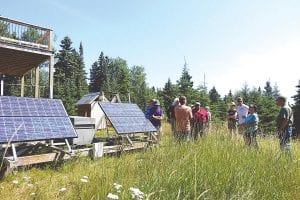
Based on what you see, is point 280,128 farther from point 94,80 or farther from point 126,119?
point 94,80

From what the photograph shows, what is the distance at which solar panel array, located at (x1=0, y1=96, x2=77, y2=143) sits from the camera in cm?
832

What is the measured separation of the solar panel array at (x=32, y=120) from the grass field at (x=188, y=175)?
1732 mm

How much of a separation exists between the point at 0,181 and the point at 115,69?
114 meters

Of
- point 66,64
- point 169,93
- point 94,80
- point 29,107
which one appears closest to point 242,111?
point 29,107

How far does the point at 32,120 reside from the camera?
9.24m

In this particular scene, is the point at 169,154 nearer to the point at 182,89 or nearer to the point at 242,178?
the point at 242,178

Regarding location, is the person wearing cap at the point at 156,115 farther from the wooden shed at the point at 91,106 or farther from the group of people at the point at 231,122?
the wooden shed at the point at 91,106

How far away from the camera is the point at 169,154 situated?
17.5 ft

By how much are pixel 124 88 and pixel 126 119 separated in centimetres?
8703

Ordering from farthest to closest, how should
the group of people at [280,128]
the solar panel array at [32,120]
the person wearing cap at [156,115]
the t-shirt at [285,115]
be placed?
1. the person wearing cap at [156,115]
2. the t-shirt at [285,115]
3. the solar panel array at [32,120]
4. the group of people at [280,128]

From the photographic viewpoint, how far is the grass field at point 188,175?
4.19 m

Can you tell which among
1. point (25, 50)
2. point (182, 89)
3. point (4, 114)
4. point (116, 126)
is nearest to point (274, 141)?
point (116, 126)

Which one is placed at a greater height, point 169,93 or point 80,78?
point 80,78

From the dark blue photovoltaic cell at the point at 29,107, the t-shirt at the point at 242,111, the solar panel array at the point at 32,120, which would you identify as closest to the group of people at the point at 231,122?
the t-shirt at the point at 242,111
